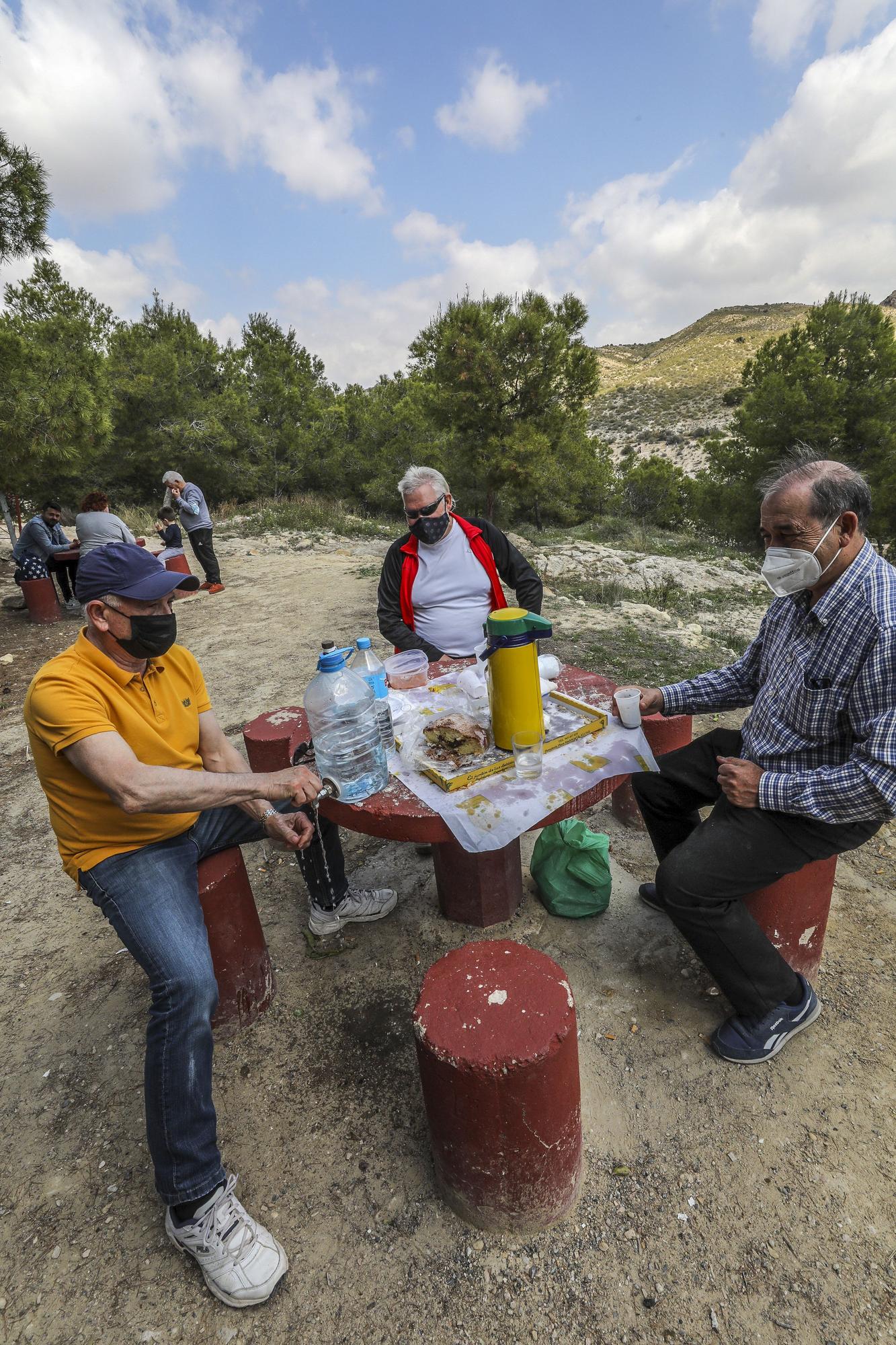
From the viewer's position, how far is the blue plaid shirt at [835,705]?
1.77 m

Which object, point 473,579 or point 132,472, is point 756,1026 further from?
point 132,472

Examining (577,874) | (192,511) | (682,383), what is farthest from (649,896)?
(682,383)

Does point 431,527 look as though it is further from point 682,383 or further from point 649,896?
point 682,383

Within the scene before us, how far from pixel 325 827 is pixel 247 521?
1513 centimetres

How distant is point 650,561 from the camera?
12.1 meters

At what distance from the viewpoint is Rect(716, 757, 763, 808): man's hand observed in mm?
1981

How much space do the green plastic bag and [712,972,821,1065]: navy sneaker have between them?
28.8 inches

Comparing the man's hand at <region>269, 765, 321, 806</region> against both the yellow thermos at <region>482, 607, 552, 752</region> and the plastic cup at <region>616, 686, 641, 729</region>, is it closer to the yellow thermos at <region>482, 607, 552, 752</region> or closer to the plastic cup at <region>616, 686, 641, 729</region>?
the yellow thermos at <region>482, 607, 552, 752</region>

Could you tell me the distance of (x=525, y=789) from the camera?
192 centimetres

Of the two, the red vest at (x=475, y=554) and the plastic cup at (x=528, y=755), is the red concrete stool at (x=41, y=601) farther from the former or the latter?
the plastic cup at (x=528, y=755)

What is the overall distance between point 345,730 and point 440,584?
1779mm

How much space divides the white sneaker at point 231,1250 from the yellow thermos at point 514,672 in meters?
1.49

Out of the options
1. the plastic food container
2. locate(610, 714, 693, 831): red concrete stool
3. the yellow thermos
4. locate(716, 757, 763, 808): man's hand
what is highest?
the yellow thermos

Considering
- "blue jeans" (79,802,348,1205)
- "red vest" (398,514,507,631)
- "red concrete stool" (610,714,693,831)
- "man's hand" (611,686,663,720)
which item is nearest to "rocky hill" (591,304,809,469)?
"red vest" (398,514,507,631)
